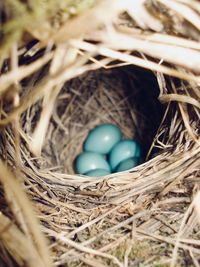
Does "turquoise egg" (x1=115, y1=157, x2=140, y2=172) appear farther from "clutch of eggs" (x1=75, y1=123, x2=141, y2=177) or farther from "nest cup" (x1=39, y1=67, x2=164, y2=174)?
"nest cup" (x1=39, y1=67, x2=164, y2=174)

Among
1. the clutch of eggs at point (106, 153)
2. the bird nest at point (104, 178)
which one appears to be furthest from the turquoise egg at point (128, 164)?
the bird nest at point (104, 178)

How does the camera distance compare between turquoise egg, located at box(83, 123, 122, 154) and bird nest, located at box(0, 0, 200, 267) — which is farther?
turquoise egg, located at box(83, 123, 122, 154)

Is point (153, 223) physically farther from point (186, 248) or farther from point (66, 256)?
point (66, 256)

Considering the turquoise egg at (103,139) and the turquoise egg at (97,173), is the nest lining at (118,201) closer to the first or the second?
the turquoise egg at (97,173)

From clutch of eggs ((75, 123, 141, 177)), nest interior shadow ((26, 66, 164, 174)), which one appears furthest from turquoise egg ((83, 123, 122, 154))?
nest interior shadow ((26, 66, 164, 174))

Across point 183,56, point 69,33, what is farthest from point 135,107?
point 69,33
